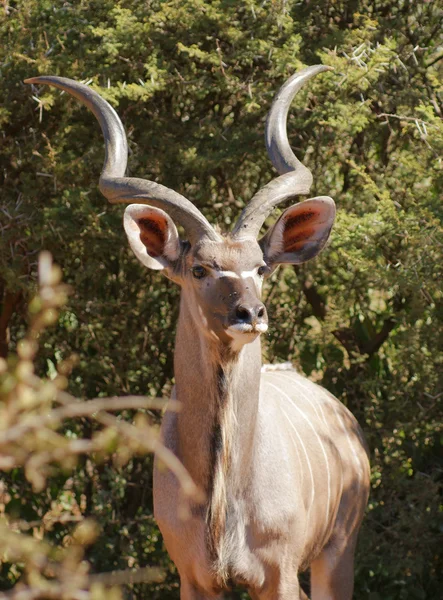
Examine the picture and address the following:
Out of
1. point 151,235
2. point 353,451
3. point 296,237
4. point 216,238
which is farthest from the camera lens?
point 353,451

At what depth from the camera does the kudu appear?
2926 millimetres

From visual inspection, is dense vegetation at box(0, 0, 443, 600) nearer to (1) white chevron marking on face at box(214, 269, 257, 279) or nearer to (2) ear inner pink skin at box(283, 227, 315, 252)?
(2) ear inner pink skin at box(283, 227, 315, 252)

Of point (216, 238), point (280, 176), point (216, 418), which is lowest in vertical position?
point (216, 418)

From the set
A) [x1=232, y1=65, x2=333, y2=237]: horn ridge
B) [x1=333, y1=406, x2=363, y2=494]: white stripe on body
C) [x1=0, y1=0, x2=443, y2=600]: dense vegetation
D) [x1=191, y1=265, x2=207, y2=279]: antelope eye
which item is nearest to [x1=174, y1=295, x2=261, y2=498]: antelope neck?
[x1=191, y1=265, x2=207, y2=279]: antelope eye

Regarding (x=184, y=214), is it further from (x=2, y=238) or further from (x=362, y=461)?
(x=2, y=238)

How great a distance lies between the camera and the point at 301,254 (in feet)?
10.6

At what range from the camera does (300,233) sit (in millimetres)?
3246

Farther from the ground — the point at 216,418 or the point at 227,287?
the point at 227,287

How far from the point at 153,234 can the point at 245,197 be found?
1920 millimetres

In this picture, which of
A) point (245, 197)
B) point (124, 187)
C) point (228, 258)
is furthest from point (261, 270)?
point (245, 197)

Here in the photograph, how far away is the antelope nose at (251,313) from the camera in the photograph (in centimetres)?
264

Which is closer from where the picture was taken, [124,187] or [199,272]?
[199,272]

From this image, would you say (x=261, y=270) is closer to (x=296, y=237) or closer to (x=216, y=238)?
(x=216, y=238)

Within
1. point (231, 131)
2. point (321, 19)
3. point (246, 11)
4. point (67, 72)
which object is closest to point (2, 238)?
point (67, 72)
